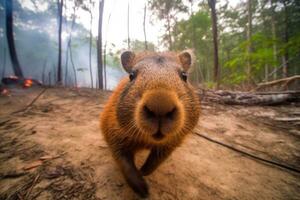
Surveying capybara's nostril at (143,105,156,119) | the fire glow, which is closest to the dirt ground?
capybara's nostril at (143,105,156,119)

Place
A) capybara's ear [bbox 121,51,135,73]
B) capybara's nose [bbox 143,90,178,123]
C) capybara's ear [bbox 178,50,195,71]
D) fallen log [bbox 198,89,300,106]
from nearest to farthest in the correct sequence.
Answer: capybara's nose [bbox 143,90,178,123]
capybara's ear [bbox 121,51,135,73]
capybara's ear [bbox 178,50,195,71]
fallen log [bbox 198,89,300,106]

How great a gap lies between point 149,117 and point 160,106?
17 centimetres

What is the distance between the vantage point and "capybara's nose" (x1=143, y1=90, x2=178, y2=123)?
4.88 ft

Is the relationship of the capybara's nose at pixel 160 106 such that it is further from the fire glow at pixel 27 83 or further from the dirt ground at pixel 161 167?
the fire glow at pixel 27 83

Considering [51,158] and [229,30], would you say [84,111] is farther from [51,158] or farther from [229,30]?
[229,30]

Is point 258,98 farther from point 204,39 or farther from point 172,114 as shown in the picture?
point 204,39

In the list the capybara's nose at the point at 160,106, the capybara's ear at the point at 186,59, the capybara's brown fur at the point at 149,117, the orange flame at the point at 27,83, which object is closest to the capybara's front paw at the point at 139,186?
the capybara's brown fur at the point at 149,117

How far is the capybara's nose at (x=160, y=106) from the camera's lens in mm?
1488

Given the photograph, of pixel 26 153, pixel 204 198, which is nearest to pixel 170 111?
pixel 204 198

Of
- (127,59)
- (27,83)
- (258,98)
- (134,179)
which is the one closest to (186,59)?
(127,59)

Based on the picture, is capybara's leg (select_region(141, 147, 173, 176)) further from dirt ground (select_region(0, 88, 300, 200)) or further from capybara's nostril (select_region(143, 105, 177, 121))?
capybara's nostril (select_region(143, 105, 177, 121))

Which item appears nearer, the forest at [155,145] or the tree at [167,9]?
the forest at [155,145]

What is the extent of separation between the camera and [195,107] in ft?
7.53

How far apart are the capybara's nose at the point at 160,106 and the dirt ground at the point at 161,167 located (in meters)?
1.11
